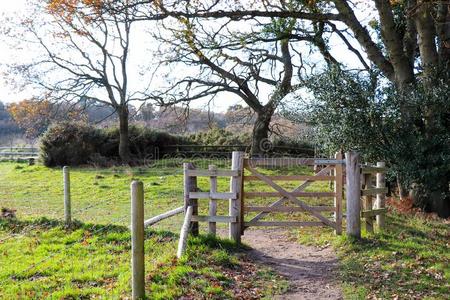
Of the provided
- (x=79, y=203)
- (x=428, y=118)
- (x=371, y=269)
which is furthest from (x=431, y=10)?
(x=79, y=203)

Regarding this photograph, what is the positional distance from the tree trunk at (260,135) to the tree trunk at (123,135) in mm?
8874

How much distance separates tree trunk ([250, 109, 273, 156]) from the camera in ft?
90.5

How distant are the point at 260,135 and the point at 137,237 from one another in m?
23.1

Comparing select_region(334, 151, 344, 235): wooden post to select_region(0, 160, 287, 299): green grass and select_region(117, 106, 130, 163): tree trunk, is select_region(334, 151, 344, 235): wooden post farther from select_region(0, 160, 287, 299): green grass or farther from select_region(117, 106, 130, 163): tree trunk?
select_region(117, 106, 130, 163): tree trunk

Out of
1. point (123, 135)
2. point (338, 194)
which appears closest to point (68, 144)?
point (123, 135)

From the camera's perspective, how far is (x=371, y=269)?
25.0 feet

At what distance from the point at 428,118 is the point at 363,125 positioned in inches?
70.1

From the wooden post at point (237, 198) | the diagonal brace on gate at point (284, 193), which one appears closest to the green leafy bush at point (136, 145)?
the diagonal brace on gate at point (284, 193)

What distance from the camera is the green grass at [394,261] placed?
6.61 m

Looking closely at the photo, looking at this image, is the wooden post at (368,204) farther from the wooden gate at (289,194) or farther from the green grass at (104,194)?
the green grass at (104,194)

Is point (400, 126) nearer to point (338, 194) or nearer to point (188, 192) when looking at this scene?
point (338, 194)

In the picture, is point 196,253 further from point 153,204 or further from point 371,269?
point 153,204

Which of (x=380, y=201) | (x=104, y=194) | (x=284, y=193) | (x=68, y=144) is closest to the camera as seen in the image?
(x=284, y=193)

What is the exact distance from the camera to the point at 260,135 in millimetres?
28234
